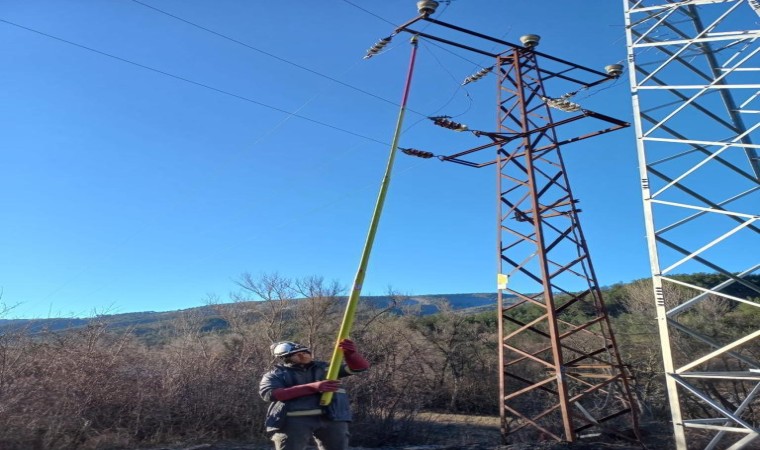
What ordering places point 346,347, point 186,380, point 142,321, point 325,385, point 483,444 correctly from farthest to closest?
point 142,321, point 186,380, point 483,444, point 346,347, point 325,385

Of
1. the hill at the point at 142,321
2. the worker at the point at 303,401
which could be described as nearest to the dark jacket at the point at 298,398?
the worker at the point at 303,401

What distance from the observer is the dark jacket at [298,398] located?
4707 millimetres

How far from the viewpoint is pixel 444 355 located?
28641 millimetres

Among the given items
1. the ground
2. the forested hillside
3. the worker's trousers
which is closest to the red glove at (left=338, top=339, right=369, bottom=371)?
the worker's trousers

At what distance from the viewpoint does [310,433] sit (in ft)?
15.7

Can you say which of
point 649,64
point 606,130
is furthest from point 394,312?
point 649,64

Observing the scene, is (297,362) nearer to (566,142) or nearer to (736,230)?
(736,230)

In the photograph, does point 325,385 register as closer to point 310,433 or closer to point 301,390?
point 301,390

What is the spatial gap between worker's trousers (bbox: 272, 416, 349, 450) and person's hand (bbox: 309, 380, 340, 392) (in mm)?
300

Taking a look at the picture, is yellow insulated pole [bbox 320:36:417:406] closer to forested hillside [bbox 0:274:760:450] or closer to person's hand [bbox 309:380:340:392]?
person's hand [bbox 309:380:340:392]

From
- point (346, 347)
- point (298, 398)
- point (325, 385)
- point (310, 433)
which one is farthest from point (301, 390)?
point (346, 347)

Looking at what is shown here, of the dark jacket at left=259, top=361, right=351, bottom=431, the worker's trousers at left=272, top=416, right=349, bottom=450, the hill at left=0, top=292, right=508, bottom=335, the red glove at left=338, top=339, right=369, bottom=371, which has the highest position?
the hill at left=0, top=292, right=508, bottom=335

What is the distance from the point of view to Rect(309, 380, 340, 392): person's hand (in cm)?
467

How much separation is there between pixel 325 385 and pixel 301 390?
0.71 feet
